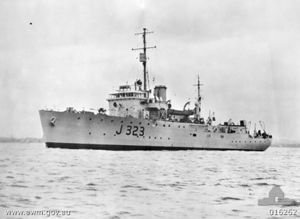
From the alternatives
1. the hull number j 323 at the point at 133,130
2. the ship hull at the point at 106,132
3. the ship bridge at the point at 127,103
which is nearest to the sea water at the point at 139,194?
the ship hull at the point at 106,132

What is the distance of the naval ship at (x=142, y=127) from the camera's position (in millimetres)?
34531

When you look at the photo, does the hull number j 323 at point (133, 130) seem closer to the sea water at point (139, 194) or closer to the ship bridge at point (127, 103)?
the ship bridge at point (127, 103)

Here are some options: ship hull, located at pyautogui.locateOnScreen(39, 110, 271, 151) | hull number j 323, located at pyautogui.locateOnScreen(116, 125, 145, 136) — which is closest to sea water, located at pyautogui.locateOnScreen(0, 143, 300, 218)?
ship hull, located at pyautogui.locateOnScreen(39, 110, 271, 151)

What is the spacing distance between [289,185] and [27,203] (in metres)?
8.25

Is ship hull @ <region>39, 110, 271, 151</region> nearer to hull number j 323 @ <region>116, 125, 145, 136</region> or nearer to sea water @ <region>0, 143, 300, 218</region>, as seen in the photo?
hull number j 323 @ <region>116, 125, 145, 136</region>

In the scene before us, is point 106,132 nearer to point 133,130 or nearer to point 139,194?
point 133,130

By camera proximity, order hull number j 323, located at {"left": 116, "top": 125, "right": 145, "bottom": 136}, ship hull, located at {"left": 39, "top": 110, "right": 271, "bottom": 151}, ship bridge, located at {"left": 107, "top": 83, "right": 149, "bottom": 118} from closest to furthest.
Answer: ship hull, located at {"left": 39, "top": 110, "right": 271, "bottom": 151}
hull number j 323, located at {"left": 116, "top": 125, "right": 145, "bottom": 136}
ship bridge, located at {"left": 107, "top": 83, "right": 149, "bottom": 118}

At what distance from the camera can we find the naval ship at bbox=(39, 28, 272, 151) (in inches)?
1359

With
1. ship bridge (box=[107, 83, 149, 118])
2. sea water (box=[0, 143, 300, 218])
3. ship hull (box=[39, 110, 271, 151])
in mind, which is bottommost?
sea water (box=[0, 143, 300, 218])

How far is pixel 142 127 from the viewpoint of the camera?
121 ft

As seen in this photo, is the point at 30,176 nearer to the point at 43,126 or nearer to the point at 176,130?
the point at 43,126

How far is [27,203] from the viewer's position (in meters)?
10.1

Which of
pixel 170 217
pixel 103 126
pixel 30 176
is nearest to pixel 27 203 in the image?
pixel 170 217

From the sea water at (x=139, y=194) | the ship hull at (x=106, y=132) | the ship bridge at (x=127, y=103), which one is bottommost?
the sea water at (x=139, y=194)
